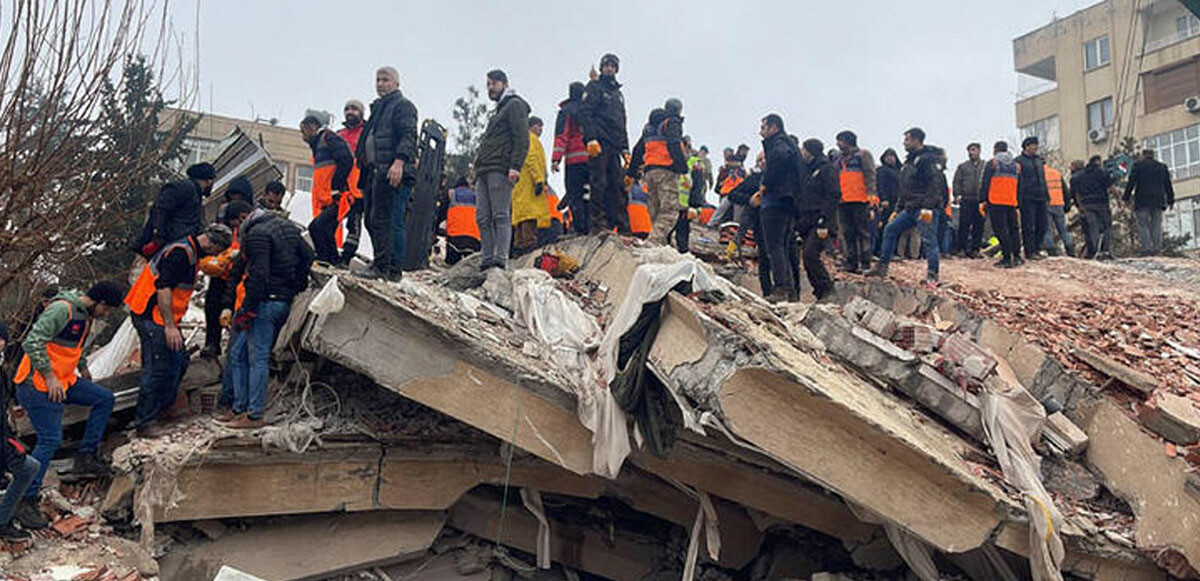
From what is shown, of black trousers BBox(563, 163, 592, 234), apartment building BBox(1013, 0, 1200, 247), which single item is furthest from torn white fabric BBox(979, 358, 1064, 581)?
apartment building BBox(1013, 0, 1200, 247)

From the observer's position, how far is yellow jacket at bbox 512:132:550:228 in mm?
7289

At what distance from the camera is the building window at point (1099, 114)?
29.2m

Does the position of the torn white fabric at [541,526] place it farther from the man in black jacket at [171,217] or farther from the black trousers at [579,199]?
the black trousers at [579,199]

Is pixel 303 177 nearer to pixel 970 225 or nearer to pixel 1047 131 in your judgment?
pixel 970 225

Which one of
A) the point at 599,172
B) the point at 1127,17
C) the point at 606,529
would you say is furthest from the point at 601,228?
the point at 1127,17

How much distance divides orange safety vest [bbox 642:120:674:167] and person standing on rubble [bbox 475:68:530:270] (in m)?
2.48

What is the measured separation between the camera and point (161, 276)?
4.71 metres

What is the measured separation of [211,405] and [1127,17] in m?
33.6

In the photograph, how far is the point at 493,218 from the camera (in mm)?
6211

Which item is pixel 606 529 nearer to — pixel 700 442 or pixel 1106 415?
pixel 700 442

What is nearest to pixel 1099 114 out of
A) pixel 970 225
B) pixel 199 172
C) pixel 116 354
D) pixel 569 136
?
pixel 970 225

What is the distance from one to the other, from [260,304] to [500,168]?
7.29 feet

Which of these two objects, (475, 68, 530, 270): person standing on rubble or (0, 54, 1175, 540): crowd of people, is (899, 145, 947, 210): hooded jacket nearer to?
(0, 54, 1175, 540): crowd of people

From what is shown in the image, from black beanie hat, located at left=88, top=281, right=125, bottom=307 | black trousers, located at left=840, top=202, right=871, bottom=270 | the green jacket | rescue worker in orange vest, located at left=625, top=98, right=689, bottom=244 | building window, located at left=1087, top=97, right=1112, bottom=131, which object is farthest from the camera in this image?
building window, located at left=1087, top=97, right=1112, bottom=131
